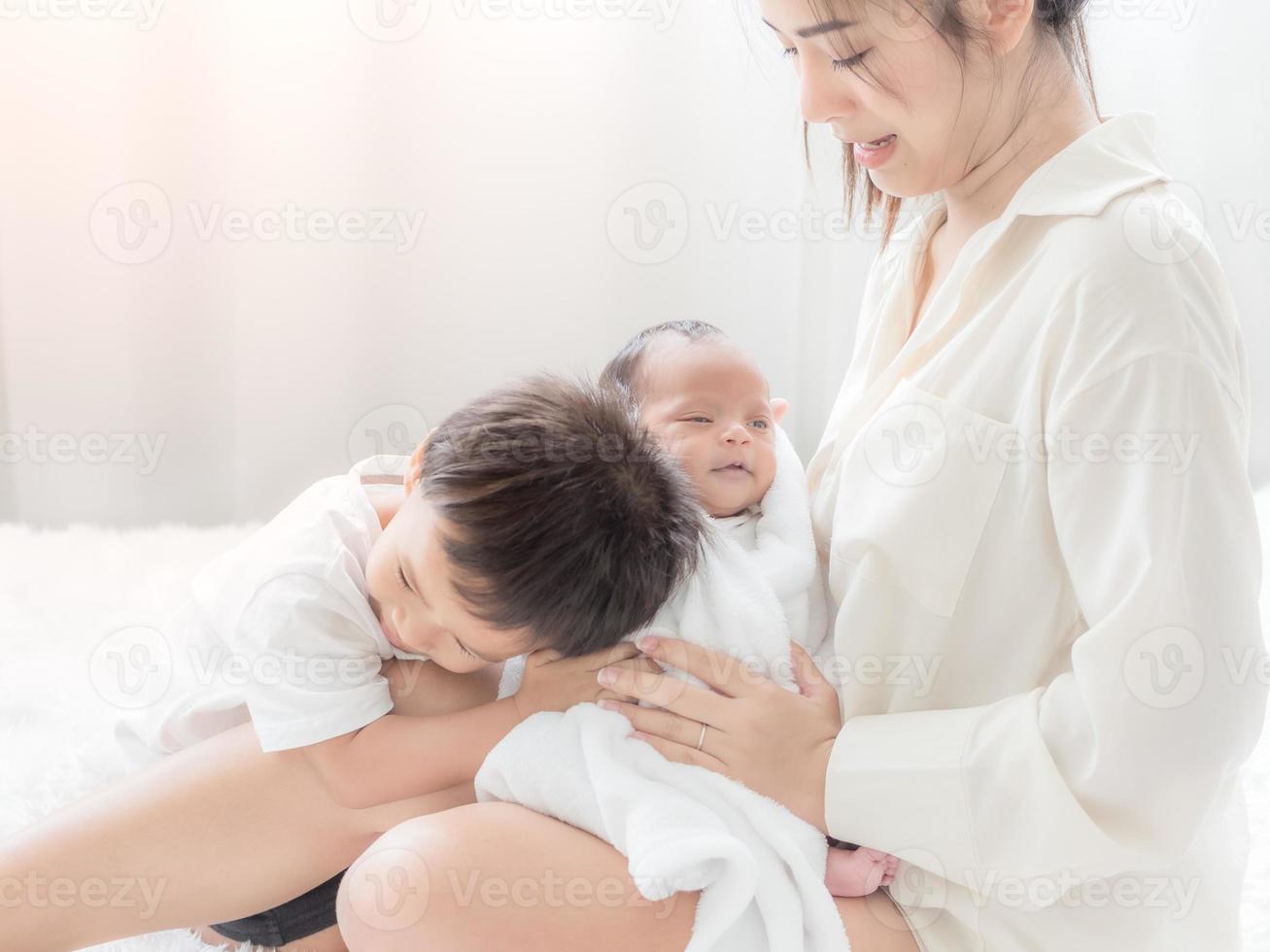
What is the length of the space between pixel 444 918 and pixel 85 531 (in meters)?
1.30

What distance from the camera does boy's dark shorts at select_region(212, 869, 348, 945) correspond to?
114 cm

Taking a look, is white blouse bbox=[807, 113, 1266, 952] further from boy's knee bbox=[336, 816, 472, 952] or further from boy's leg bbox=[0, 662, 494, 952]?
boy's leg bbox=[0, 662, 494, 952]

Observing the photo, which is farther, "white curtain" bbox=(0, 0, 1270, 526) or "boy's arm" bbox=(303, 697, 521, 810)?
"white curtain" bbox=(0, 0, 1270, 526)

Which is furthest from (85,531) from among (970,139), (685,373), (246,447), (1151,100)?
(1151,100)

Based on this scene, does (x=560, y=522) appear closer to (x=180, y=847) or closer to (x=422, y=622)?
(x=422, y=622)

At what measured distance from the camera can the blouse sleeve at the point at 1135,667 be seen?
846mm

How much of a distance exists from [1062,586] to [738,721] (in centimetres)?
29

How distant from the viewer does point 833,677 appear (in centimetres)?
111

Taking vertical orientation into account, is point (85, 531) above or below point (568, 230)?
below

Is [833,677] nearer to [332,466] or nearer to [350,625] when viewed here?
[350,625]

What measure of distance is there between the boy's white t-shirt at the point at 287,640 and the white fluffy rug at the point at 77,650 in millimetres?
141

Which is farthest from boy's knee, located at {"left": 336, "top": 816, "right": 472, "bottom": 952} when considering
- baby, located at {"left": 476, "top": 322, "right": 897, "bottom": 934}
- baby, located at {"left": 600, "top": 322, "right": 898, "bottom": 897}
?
baby, located at {"left": 600, "top": 322, "right": 898, "bottom": 897}

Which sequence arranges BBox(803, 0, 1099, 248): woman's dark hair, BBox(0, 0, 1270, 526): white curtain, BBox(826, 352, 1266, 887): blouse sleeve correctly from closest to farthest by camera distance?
1. BBox(826, 352, 1266, 887): blouse sleeve
2. BBox(803, 0, 1099, 248): woman's dark hair
3. BBox(0, 0, 1270, 526): white curtain

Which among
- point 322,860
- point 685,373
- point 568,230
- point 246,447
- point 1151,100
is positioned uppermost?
point 1151,100
